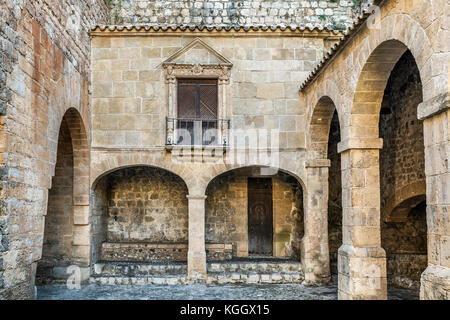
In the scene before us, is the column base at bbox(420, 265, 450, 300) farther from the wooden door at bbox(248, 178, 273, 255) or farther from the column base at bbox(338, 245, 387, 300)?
the wooden door at bbox(248, 178, 273, 255)

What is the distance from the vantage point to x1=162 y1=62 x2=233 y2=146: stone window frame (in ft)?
30.1

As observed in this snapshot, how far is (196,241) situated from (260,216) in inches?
101

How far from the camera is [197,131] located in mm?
9227

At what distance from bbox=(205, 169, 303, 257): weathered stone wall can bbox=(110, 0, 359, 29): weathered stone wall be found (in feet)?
12.5

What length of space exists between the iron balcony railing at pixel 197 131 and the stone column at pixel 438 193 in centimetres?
519

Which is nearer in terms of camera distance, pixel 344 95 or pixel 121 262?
pixel 344 95

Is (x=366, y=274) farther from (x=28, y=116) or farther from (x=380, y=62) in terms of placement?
(x=28, y=116)

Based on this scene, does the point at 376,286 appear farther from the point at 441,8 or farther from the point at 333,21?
the point at 333,21

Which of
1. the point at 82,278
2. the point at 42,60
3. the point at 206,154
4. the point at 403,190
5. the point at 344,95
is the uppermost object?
the point at 42,60

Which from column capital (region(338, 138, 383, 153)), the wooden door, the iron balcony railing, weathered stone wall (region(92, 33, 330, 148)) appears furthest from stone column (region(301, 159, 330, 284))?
column capital (region(338, 138, 383, 153))

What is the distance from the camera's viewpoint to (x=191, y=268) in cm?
905

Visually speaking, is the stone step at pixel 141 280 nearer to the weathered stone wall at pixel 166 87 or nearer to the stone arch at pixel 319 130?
the weathered stone wall at pixel 166 87
